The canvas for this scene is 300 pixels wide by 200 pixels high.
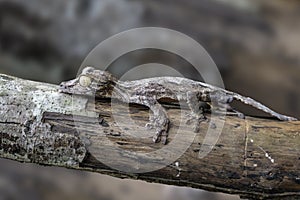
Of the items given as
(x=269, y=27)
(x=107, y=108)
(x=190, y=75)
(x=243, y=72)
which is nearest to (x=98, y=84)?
(x=107, y=108)

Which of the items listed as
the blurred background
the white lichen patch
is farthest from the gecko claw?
the blurred background

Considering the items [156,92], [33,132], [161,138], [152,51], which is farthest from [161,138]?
[152,51]

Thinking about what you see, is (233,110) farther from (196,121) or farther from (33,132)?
(33,132)

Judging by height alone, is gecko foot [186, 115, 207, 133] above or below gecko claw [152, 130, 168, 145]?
above

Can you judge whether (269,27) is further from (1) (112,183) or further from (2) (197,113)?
(2) (197,113)

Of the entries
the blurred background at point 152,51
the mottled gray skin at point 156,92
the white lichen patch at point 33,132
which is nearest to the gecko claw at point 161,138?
the mottled gray skin at point 156,92

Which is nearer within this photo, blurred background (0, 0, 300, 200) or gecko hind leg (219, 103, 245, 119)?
gecko hind leg (219, 103, 245, 119)

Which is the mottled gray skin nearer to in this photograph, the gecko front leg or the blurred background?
the gecko front leg

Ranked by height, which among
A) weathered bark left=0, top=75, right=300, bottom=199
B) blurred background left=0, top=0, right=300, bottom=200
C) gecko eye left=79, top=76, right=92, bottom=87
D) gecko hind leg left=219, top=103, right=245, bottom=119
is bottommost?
weathered bark left=0, top=75, right=300, bottom=199

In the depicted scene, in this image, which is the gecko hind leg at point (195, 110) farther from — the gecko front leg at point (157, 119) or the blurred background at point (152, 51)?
the blurred background at point (152, 51)
